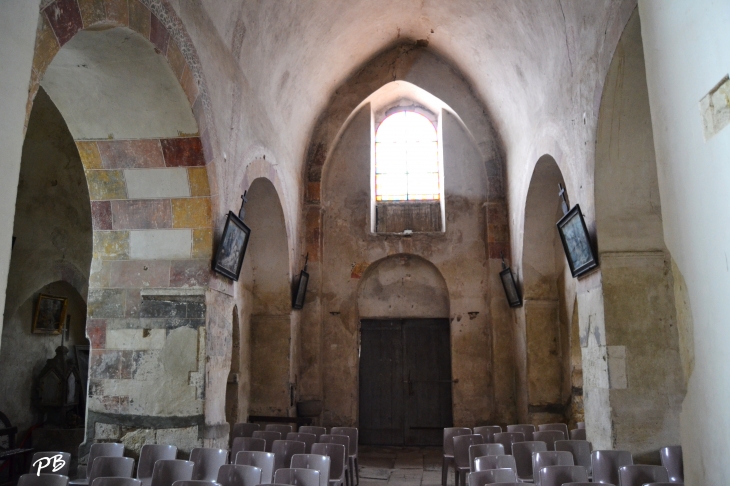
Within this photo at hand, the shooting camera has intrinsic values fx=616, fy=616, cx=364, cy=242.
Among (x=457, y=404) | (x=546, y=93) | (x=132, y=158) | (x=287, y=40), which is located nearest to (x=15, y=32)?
(x=132, y=158)

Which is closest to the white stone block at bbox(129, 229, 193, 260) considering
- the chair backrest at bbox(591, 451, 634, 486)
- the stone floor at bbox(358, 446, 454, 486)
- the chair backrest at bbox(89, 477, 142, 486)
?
the chair backrest at bbox(89, 477, 142, 486)

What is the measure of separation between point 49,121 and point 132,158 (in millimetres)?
4618

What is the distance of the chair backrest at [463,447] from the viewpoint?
6.37m

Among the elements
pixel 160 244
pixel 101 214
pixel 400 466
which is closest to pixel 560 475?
pixel 160 244

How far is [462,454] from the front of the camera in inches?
253

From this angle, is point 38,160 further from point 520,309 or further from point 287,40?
point 520,309

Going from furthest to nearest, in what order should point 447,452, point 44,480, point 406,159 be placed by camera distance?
point 406,159
point 447,452
point 44,480

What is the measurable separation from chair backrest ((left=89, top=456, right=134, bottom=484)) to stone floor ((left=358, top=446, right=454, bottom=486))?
394cm

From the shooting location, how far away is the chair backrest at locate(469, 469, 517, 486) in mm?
4352

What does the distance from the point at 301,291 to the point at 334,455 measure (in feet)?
15.6

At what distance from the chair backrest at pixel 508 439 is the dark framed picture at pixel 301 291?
14.7 feet

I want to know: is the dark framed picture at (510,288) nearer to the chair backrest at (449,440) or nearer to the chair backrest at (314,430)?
the chair backrest at (449,440)

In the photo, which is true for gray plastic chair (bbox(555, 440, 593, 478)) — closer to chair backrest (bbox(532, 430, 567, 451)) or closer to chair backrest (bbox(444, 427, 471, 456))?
chair backrest (bbox(532, 430, 567, 451))

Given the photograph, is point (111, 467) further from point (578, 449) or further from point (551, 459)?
point (578, 449)
